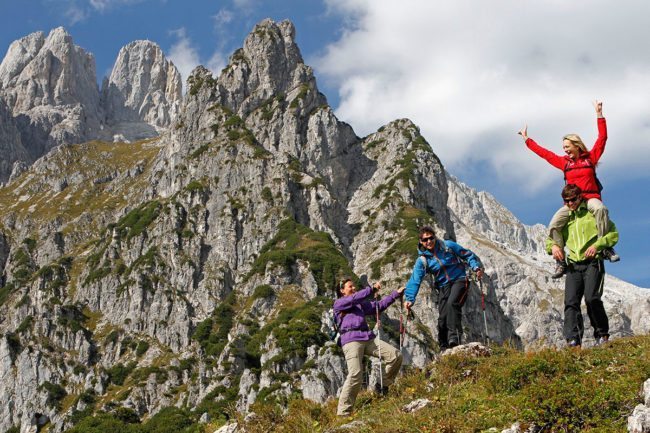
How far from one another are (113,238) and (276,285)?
159 feet

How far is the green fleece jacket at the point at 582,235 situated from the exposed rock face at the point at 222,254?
2844 inches

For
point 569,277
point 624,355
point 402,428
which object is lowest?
point 402,428

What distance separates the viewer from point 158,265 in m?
139

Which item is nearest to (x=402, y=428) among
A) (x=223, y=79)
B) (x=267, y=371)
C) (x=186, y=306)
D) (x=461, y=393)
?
(x=461, y=393)

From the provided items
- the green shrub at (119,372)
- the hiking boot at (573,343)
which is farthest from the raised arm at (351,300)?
the green shrub at (119,372)

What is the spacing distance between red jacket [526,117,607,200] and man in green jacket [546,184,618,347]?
15.3 inches

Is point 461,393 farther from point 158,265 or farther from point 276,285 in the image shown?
point 158,265

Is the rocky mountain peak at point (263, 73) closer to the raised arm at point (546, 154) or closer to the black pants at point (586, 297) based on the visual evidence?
the raised arm at point (546, 154)

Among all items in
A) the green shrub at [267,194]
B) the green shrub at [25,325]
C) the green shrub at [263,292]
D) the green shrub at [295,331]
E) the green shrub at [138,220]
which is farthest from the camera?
the green shrub at [138,220]

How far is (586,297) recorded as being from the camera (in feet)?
41.4

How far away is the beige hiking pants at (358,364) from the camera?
12.7m

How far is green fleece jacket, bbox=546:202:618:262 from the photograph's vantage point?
1267 cm

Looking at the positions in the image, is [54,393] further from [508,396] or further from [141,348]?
[508,396]

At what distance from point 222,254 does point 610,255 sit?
13010 centimetres
